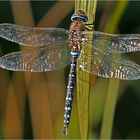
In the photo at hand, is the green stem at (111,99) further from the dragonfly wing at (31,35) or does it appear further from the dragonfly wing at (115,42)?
the dragonfly wing at (31,35)

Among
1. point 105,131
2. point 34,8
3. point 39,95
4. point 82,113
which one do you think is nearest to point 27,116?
point 39,95

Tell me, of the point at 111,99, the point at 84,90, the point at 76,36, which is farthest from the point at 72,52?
the point at 84,90

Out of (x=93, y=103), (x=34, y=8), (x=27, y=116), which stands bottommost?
(x=27, y=116)

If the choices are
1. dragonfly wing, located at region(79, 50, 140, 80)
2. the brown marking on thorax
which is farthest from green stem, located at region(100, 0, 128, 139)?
the brown marking on thorax

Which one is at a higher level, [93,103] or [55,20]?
[55,20]

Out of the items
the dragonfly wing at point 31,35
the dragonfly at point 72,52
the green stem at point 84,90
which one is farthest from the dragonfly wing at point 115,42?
the green stem at point 84,90

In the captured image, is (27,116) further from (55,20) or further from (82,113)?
(82,113)
